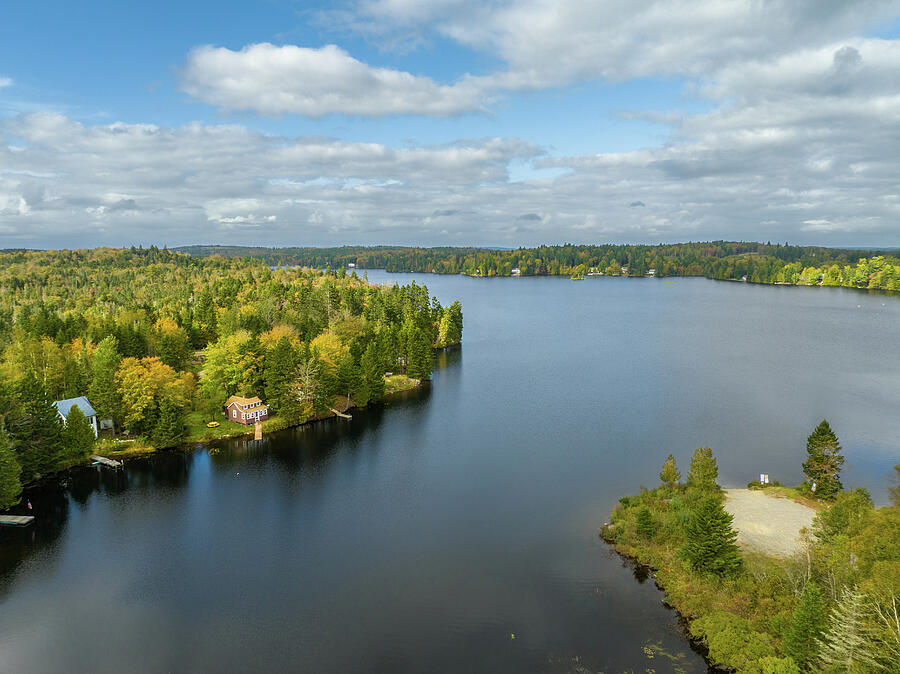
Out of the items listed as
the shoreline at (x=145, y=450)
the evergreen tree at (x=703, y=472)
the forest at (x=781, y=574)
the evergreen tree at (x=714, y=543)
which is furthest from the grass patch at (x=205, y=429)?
the evergreen tree at (x=714, y=543)

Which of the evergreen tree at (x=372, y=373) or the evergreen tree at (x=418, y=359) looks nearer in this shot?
the evergreen tree at (x=372, y=373)

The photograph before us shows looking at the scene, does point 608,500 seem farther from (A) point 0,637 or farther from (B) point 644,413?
(A) point 0,637

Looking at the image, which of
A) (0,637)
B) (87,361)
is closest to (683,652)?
(0,637)

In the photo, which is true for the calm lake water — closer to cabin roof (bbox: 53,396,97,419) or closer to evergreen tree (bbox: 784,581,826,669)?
evergreen tree (bbox: 784,581,826,669)

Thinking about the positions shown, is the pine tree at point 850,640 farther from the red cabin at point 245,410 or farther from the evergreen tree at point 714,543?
the red cabin at point 245,410

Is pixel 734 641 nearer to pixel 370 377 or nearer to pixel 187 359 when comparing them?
pixel 370 377

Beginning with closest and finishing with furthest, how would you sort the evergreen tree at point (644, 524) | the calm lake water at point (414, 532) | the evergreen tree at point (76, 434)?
the calm lake water at point (414, 532) → the evergreen tree at point (644, 524) → the evergreen tree at point (76, 434)

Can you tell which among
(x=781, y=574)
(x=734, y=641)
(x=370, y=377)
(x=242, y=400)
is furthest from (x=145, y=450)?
(x=781, y=574)
